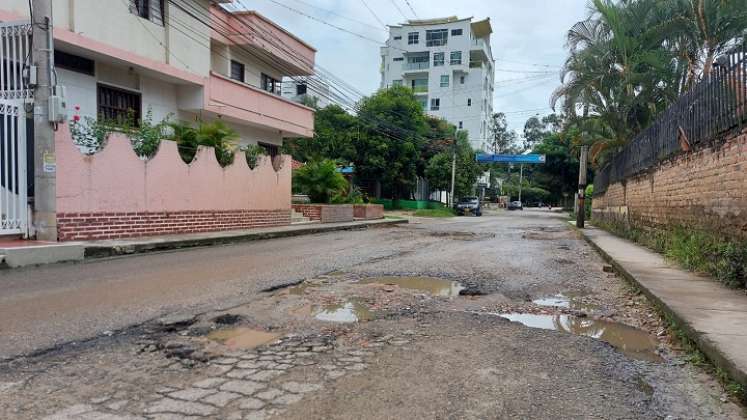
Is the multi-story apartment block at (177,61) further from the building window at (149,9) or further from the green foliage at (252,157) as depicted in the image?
the green foliage at (252,157)

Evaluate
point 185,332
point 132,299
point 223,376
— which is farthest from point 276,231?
point 223,376

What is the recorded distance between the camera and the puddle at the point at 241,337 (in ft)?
13.5

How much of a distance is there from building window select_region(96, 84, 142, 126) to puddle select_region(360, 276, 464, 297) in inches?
377

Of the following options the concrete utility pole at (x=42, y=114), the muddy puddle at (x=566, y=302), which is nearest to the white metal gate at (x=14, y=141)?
the concrete utility pole at (x=42, y=114)

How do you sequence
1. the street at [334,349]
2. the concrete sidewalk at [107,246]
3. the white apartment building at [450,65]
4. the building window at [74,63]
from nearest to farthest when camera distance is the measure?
the street at [334,349] < the concrete sidewalk at [107,246] < the building window at [74,63] < the white apartment building at [450,65]

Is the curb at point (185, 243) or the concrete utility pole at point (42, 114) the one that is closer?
the concrete utility pole at point (42, 114)

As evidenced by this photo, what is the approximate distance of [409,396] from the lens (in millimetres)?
3160

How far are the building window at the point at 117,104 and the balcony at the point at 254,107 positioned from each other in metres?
2.16

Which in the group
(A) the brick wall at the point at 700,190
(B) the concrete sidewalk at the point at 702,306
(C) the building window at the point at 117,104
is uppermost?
(C) the building window at the point at 117,104

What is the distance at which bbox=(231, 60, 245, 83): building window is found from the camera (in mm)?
20484

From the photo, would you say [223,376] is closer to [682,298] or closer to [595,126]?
[682,298]

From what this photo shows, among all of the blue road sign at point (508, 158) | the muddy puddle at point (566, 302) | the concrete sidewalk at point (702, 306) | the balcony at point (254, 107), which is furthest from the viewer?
the blue road sign at point (508, 158)

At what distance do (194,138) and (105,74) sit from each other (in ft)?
10.2

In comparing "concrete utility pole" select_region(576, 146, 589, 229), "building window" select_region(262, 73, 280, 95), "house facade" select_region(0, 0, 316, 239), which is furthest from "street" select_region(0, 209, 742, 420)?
"building window" select_region(262, 73, 280, 95)
